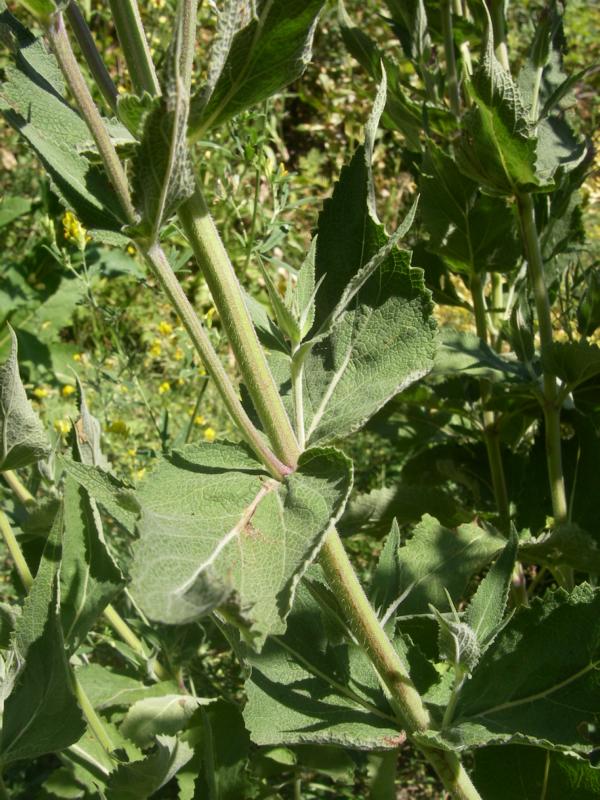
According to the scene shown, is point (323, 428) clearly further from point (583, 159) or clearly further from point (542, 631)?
point (583, 159)

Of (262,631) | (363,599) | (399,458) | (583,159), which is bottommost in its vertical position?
(399,458)

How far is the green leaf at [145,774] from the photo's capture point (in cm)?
136

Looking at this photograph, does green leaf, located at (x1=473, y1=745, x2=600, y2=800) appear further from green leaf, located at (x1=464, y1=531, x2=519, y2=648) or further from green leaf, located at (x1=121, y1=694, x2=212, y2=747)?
green leaf, located at (x1=121, y1=694, x2=212, y2=747)

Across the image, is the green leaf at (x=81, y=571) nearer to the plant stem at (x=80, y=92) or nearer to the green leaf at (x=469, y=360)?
the plant stem at (x=80, y=92)

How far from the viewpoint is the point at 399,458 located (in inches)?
148

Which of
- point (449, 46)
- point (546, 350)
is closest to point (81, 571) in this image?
point (546, 350)

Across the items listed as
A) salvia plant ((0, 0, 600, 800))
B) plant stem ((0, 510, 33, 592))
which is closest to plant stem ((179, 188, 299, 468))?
salvia plant ((0, 0, 600, 800))

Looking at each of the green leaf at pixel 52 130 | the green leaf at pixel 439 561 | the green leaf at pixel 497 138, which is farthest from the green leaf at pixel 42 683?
the green leaf at pixel 497 138

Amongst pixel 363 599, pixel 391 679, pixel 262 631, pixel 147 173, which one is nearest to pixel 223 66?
→ pixel 147 173

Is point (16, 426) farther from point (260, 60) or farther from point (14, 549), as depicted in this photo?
point (260, 60)

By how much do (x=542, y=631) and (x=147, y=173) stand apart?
87cm

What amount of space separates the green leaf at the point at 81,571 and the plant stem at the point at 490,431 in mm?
1052

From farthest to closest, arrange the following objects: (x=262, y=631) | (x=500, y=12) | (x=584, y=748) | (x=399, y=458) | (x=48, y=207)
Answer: (x=48, y=207) → (x=399, y=458) → (x=500, y=12) → (x=584, y=748) → (x=262, y=631)

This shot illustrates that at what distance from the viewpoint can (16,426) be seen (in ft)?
4.40
